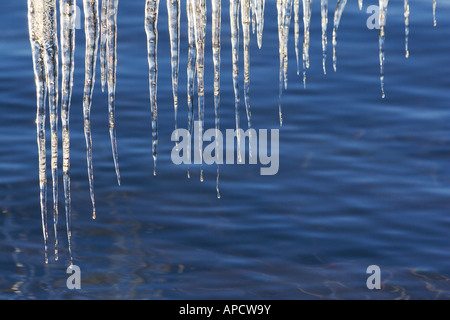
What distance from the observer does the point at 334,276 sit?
24.0 feet

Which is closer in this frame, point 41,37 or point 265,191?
point 41,37

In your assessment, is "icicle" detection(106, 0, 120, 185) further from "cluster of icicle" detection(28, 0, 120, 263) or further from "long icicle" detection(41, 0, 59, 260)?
"long icicle" detection(41, 0, 59, 260)

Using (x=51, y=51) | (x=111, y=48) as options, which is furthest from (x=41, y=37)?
(x=111, y=48)

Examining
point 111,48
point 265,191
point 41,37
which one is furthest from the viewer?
point 265,191

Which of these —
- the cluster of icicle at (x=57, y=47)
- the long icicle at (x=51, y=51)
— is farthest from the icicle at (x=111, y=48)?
the long icicle at (x=51, y=51)

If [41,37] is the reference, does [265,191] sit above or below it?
below

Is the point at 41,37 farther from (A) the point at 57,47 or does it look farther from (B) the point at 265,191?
(B) the point at 265,191

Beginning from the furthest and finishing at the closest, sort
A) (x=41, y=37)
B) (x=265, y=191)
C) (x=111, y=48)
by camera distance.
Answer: (x=265, y=191) < (x=111, y=48) < (x=41, y=37)

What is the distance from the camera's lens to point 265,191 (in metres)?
8.61

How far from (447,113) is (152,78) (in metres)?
6.17

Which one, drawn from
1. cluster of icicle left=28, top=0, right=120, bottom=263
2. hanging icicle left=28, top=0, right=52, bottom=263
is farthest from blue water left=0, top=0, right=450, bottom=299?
hanging icicle left=28, top=0, right=52, bottom=263

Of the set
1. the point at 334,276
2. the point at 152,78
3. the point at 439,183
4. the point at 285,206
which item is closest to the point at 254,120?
the point at 285,206

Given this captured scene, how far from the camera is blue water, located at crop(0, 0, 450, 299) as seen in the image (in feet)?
24.0

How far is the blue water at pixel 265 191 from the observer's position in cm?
732
